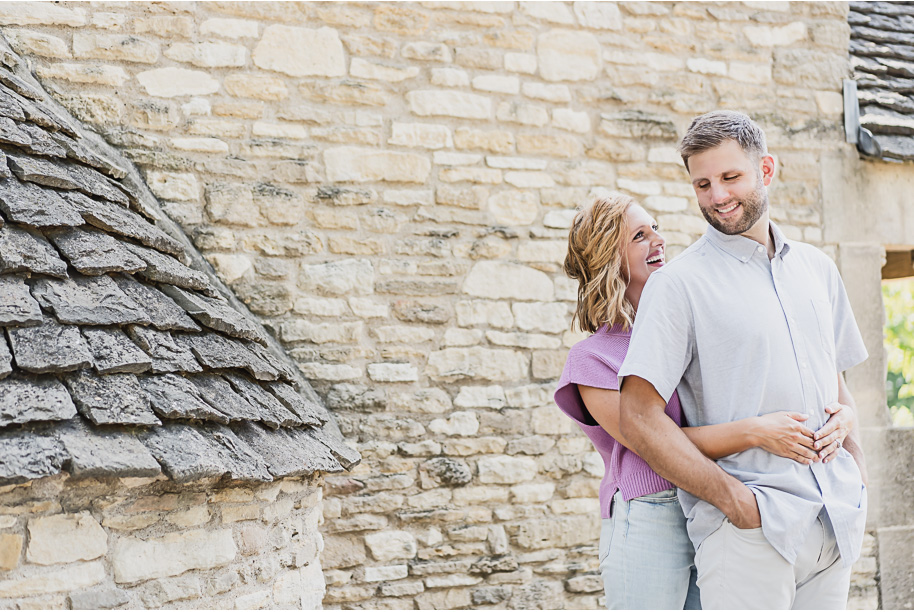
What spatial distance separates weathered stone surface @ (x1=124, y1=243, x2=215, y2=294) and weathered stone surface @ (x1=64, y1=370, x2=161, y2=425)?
1.86 feet

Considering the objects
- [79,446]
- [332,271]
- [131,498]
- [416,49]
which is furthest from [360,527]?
[416,49]

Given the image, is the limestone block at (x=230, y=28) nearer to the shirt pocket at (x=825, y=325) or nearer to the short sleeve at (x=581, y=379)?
the short sleeve at (x=581, y=379)

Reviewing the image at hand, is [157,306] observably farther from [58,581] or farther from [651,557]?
[651,557]

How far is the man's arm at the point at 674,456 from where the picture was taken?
1740 mm

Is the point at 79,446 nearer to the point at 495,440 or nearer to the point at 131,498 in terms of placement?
the point at 131,498

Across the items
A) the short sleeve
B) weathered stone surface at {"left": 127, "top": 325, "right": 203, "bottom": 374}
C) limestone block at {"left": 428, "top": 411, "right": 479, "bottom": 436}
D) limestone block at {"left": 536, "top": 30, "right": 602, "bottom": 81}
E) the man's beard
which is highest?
limestone block at {"left": 536, "top": 30, "right": 602, "bottom": 81}

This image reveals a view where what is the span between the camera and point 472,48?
13.3 ft

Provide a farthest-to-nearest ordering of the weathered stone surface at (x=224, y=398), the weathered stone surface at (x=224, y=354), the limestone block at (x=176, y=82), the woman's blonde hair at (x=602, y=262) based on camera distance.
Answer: the limestone block at (x=176, y=82) < the weathered stone surface at (x=224, y=354) < the weathered stone surface at (x=224, y=398) < the woman's blonde hair at (x=602, y=262)

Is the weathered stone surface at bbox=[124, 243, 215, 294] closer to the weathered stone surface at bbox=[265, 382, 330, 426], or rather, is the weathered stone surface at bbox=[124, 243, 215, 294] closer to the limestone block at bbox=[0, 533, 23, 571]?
the weathered stone surface at bbox=[265, 382, 330, 426]

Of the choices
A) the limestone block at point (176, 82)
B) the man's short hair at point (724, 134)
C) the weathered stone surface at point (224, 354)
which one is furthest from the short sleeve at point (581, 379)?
the limestone block at point (176, 82)

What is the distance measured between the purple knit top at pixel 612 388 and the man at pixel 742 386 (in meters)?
0.13

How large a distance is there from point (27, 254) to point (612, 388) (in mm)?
1613

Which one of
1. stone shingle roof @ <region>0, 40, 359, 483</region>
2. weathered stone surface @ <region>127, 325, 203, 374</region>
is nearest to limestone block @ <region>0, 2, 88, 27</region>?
stone shingle roof @ <region>0, 40, 359, 483</region>

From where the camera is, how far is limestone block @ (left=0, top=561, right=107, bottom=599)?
1.86 meters
